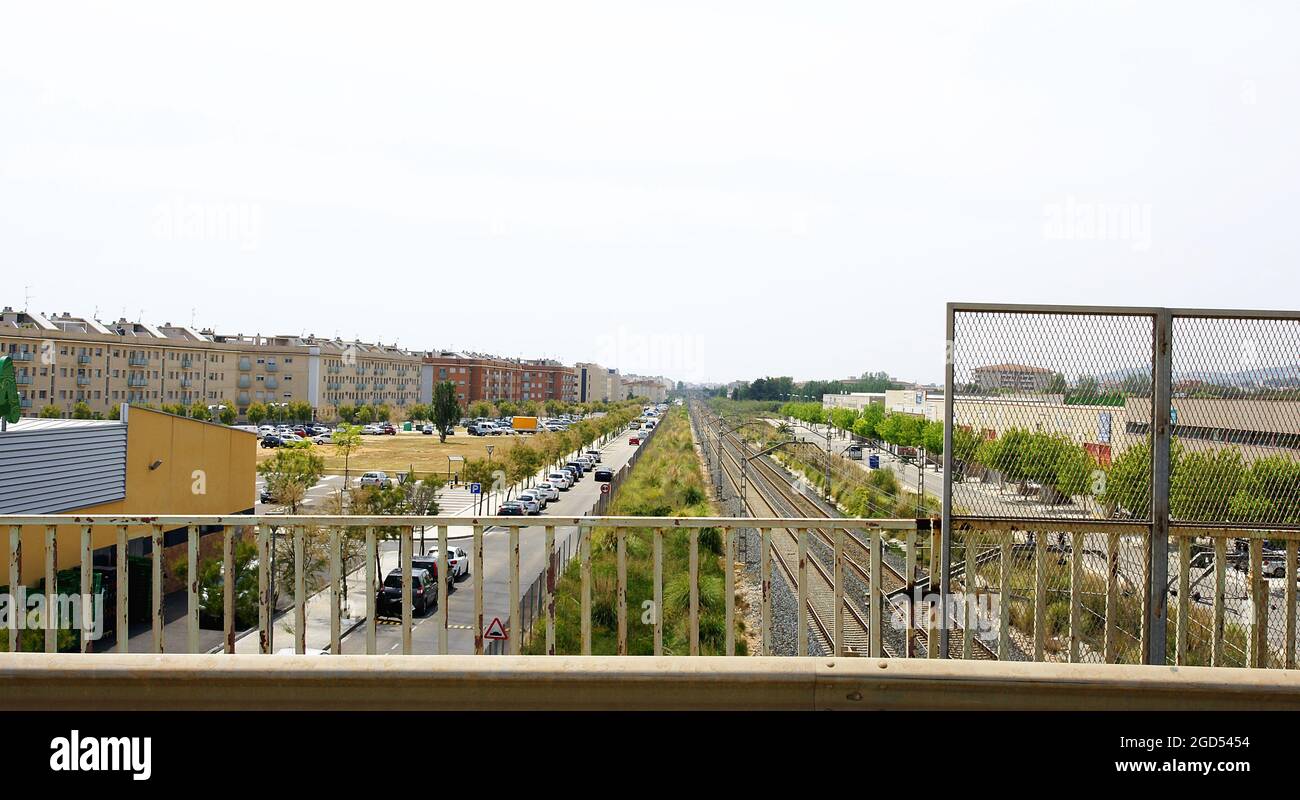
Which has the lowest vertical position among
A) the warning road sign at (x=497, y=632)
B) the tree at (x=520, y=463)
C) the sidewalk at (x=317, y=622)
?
the sidewalk at (x=317, y=622)

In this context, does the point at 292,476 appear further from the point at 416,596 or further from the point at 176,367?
the point at 176,367

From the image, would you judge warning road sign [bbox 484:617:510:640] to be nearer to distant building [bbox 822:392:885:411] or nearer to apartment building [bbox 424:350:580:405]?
apartment building [bbox 424:350:580:405]

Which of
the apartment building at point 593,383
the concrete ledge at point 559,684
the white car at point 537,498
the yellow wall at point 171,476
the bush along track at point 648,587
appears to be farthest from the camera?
the apartment building at point 593,383

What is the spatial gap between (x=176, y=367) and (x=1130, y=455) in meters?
72.9

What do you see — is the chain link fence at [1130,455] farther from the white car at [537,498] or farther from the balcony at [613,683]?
the white car at [537,498]

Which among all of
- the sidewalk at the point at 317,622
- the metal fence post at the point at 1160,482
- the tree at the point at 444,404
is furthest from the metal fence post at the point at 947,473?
the tree at the point at 444,404

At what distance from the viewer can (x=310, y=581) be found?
18.7 metres

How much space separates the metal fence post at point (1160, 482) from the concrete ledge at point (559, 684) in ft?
5.74

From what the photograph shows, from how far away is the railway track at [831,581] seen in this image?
153 inches

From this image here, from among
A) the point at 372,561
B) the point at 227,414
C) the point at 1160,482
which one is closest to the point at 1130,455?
the point at 1160,482
